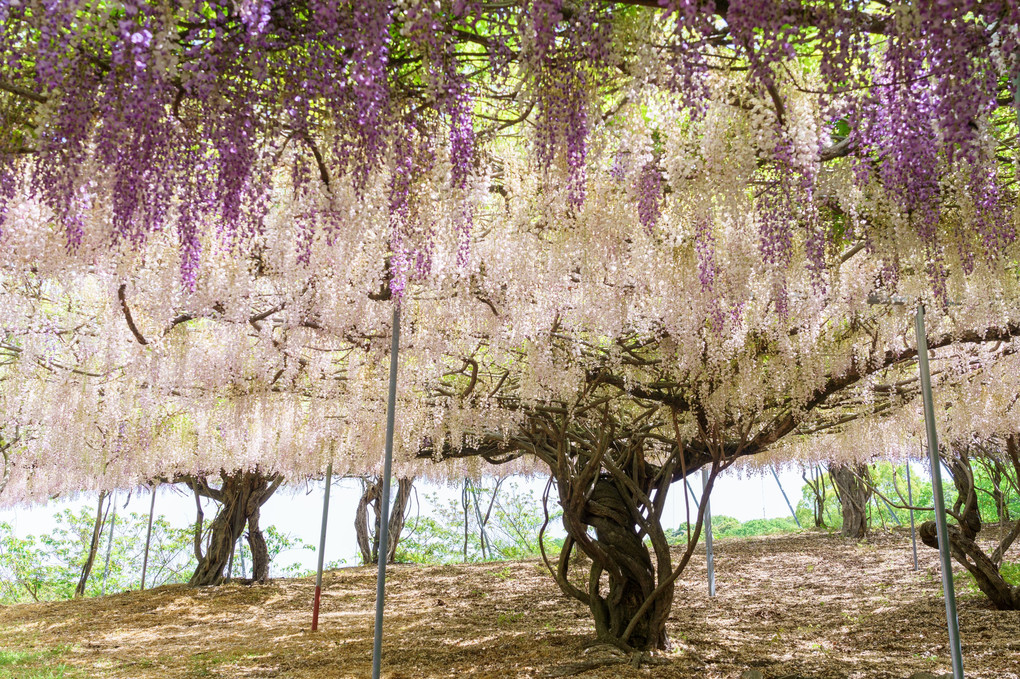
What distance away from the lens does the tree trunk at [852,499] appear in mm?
14281

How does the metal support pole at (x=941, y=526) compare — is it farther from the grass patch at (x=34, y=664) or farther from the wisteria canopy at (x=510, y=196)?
the grass patch at (x=34, y=664)

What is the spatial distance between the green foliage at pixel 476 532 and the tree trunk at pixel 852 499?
6.04 metres

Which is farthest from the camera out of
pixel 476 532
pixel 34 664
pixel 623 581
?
pixel 476 532

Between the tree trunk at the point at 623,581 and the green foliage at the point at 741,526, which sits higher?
the tree trunk at the point at 623,581

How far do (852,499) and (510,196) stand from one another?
12718mm

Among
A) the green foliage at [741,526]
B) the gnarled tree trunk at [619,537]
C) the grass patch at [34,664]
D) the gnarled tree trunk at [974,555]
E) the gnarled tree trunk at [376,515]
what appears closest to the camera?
the grass patch at [34,664]

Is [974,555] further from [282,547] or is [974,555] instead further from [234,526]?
[282,547]

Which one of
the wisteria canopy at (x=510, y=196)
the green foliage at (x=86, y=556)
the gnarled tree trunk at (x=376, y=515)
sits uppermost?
the wisteria canopy at (x=510, y=196)

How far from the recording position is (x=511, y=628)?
24.9 ft

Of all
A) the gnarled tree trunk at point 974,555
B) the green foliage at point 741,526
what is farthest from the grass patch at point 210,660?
the green foliage at point 741,526

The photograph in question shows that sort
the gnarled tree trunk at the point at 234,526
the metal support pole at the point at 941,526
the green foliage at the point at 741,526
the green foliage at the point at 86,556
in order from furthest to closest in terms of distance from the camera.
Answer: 1. the green foliage at the point at 741,526
2. the green foliage at the point at 86,556
3. the gnarled tree trunk at the point at 234,526
4. the metal support pole at the point at 941,526

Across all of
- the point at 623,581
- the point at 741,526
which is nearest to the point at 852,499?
the point at 741,526

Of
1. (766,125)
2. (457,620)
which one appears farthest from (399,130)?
(457,620)

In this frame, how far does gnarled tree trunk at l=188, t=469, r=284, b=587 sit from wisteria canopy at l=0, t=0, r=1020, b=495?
4.98 metres
